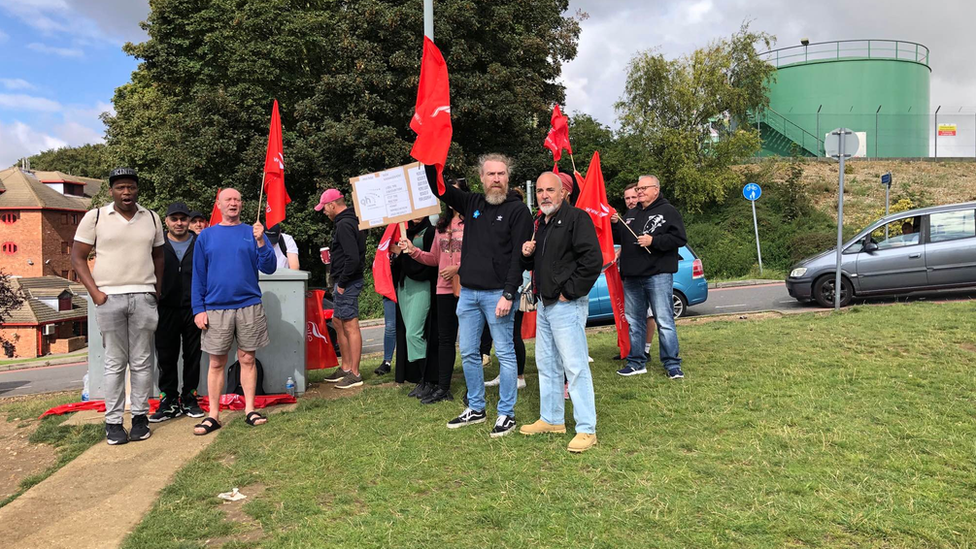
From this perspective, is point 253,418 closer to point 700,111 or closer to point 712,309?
point 712,309

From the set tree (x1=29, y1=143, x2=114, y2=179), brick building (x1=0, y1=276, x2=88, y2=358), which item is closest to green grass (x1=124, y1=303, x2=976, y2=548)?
brick building (x1=0, y1=276, x2=88, y2=358)

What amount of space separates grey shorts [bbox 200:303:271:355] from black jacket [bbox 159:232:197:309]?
73cm

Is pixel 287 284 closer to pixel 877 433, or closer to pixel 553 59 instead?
pixel 877 433

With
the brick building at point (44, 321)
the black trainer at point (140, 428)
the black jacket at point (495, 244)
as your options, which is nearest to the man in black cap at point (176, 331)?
the black trainer at point (140, 428)

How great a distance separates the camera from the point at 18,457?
5.49 metres

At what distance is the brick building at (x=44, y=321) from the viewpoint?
162 ft

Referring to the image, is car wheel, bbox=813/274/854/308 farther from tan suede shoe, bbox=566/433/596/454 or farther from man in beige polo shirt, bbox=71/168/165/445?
man in beige polo shirt, bbox=71/168/165/445

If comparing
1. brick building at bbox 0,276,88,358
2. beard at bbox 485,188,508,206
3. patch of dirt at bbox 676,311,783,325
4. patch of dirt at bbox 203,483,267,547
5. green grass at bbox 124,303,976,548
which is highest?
beard at bbox 485,188,508,206

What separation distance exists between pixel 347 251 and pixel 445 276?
1.80m

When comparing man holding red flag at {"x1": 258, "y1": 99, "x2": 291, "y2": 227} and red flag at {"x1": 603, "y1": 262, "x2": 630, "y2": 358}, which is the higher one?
man holding red flag at {"x1": 258, "y1": 99, "x2": 291, "y2": 227}

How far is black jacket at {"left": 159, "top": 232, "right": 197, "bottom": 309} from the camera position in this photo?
6176mm

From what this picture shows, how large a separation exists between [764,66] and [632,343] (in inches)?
978

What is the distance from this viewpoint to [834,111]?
33.8m

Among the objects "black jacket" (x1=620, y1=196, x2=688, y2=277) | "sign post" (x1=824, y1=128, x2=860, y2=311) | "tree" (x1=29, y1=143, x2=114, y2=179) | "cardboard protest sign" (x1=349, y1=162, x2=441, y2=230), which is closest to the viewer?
"cardboard protest sign" (x1=349, y1=162, x2=441, y2=230)
